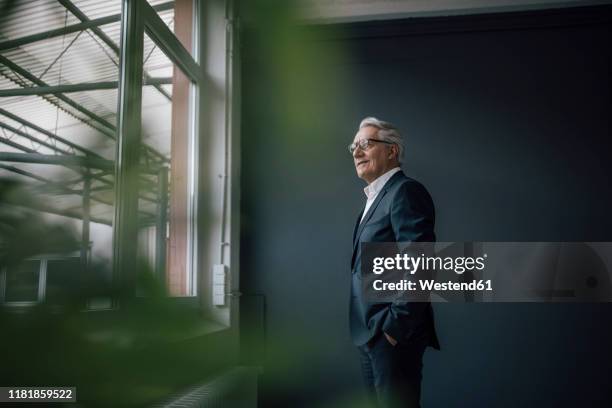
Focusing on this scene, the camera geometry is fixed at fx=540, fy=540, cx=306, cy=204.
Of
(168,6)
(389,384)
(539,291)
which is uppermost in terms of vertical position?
(168,6)

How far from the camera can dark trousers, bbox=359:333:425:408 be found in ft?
6.52

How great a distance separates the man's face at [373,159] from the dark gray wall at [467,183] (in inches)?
33.0

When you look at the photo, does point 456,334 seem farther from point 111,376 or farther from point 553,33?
point 111,376

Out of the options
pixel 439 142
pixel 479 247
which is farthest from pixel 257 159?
pixel 479 247

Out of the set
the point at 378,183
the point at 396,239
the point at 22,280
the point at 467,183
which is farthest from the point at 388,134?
the point at 22,280

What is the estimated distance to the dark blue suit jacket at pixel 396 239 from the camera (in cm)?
197

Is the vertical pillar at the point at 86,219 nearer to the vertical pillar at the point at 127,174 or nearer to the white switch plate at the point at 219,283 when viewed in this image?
the vertical pillar at the point at 127,174

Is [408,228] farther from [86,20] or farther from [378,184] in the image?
[86,20]

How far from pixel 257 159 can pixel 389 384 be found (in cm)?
193

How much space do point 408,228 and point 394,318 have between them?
0.34 meters

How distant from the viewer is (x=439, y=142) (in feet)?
11.1

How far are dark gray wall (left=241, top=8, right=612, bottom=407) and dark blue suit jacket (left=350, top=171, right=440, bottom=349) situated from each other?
1.11 meters

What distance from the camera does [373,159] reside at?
2.47m

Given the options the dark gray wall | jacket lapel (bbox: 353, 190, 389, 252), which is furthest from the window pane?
the dark gray wall
